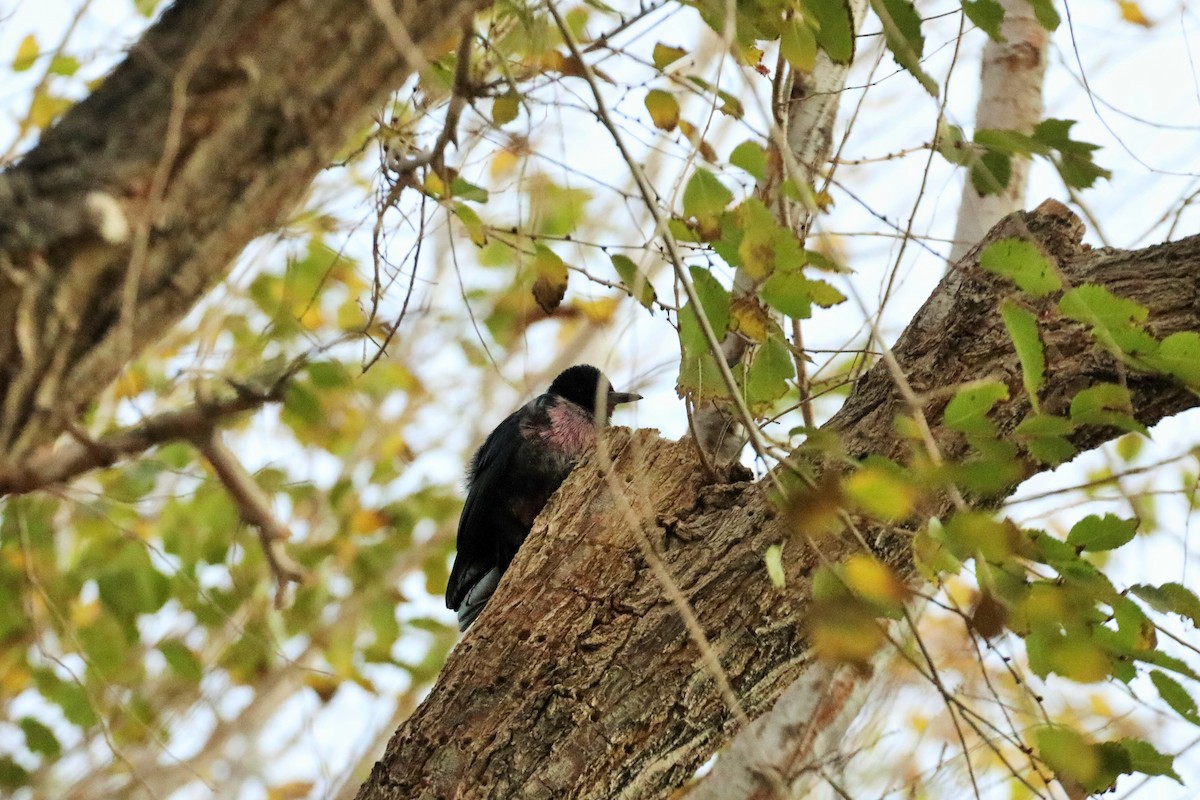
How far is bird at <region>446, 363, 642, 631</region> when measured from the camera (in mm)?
4266

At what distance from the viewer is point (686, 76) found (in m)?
2.24

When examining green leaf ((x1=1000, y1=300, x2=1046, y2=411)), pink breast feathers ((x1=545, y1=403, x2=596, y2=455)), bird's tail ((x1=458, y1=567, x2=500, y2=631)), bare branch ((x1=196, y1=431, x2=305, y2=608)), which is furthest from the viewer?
pink breast feathers ((x1=545, y1=403, x2=596, y2=455))

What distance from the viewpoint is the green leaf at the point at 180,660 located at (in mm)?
3637

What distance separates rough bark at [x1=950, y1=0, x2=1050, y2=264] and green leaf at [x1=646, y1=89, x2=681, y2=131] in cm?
173

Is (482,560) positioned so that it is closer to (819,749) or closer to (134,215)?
(819,749)

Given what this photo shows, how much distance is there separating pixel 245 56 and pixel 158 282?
270 millimetres

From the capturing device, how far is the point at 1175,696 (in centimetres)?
178

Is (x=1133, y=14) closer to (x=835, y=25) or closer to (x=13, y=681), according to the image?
(x=835, y=25)

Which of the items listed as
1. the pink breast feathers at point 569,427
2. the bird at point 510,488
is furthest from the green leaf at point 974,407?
the pink breast feathers at point 569,427

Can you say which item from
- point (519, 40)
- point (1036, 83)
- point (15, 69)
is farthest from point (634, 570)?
point (1036, 83)

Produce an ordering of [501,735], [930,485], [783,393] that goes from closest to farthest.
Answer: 1. [930,485]
2. [783,393]
3. [501,735]

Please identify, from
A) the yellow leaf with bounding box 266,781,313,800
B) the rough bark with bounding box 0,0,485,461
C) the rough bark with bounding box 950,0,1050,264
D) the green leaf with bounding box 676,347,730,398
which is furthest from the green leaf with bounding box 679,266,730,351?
the yellow leaf with bounding box 266,781,313,800

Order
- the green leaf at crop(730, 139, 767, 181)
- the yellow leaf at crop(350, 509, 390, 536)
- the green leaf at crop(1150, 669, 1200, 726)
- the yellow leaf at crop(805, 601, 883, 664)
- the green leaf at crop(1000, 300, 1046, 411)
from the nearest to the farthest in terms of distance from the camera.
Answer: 1. the yellow leaf at crop(805, 601, 883, 664)
2. the green leaf at crop(1000, 300, 1046, 411)
3. the green leaf at crop(1150, 669, 1200, 726)
4. the green leaf at crop(730, 139, 767, 181)
5. the yellow leaf at crop(350, 509, 390, 536)

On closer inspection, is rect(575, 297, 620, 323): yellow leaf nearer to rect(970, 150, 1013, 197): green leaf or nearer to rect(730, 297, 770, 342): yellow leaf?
rect(730, 297, 770, 342): yellow leaf
